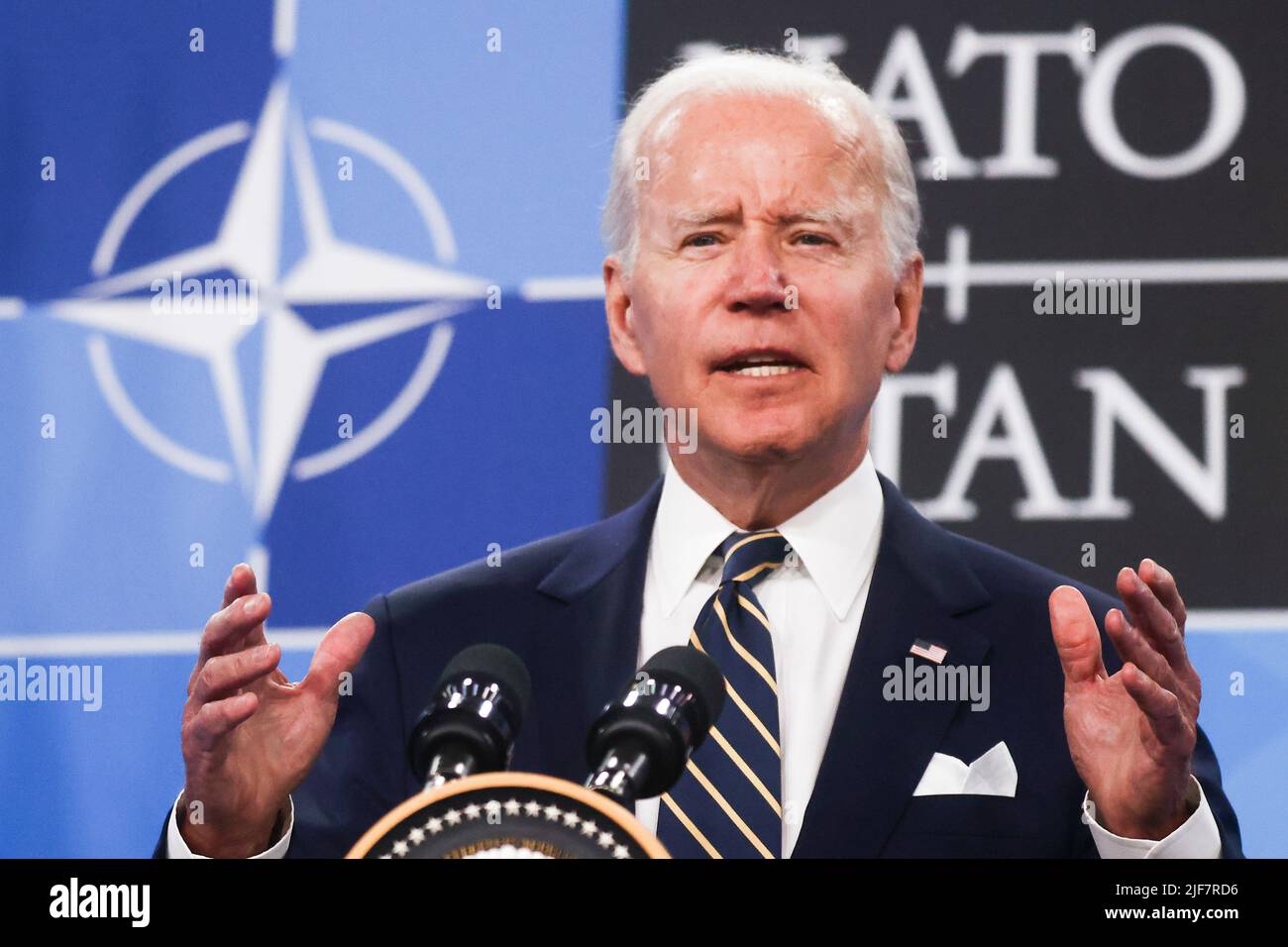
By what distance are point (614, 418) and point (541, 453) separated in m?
0.14

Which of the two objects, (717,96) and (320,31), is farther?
(320,31)

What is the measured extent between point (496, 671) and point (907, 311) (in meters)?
1.27

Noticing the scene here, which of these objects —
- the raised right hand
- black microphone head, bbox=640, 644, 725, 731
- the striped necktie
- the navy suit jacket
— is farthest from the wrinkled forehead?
black microphone head, bbox=640, 644, 725, 731

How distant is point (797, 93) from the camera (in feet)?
8.80

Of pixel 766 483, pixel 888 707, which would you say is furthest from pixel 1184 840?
pixel 766 483

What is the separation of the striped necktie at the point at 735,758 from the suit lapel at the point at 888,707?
0.07 metres

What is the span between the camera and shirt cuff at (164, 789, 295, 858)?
230 cm

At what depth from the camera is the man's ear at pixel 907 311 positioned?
9.04 feet

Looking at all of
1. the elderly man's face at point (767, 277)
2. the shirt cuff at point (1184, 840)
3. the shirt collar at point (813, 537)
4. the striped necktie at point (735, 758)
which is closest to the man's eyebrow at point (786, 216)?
the elderly man's face at point (767, 277)

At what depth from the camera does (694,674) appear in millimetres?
1773
